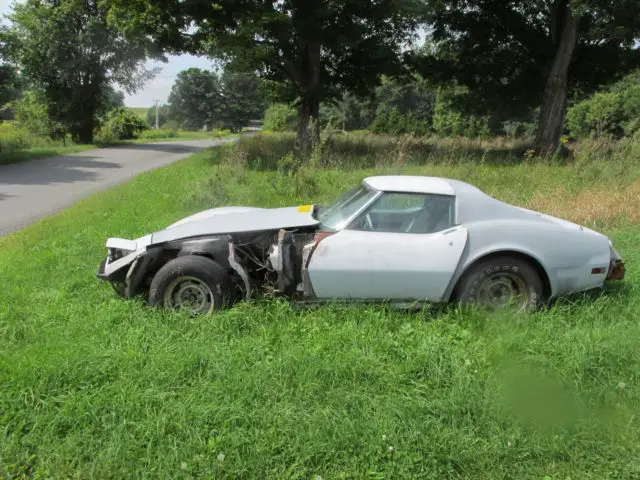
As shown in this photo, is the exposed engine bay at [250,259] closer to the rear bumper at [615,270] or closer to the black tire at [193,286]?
the black tire at [193,286]

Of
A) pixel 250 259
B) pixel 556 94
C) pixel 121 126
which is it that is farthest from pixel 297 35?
pixel 121 126

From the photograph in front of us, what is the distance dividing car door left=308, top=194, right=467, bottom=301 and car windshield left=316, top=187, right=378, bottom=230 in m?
0.25

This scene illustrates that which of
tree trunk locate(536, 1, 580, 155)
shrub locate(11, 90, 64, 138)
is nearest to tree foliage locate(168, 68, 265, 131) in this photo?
shrub locate(11, 90, 64, 138)

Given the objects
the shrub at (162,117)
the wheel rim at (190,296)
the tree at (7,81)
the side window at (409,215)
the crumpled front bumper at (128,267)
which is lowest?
the wheel rim at (190,296)

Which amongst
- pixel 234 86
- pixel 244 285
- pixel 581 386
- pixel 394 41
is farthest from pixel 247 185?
pixel 234 86

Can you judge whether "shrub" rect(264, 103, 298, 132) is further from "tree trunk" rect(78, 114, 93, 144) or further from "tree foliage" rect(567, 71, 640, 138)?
"tree foliage" rect(567, 71, 640, 138)

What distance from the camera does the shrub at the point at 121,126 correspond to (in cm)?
3669

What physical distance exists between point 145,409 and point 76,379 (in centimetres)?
65

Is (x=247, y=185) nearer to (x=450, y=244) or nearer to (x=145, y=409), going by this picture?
(x=450, y=244)

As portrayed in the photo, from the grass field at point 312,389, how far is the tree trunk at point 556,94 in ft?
45.8

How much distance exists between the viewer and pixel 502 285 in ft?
14.5

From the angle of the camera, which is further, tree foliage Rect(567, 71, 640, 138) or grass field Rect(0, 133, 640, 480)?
tree foliage Rect(567, 71, 640, 138)

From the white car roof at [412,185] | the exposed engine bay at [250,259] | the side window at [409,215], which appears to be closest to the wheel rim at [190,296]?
the exposed engine bay at [250,259]

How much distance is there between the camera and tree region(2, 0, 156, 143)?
29.1 metres
